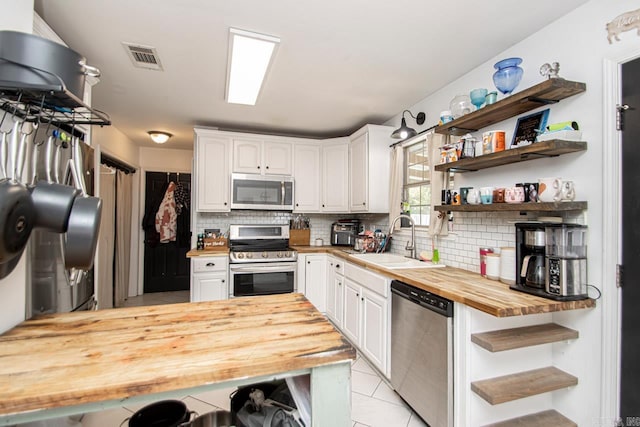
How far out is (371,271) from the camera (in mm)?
2537

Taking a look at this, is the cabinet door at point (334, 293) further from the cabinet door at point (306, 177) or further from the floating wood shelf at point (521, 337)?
the floating wood shelf at point (521, 337)

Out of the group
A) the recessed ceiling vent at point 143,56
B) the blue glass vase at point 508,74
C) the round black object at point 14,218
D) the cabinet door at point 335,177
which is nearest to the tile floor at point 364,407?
the round black object at point 14,218

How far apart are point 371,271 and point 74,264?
2046 millimetres

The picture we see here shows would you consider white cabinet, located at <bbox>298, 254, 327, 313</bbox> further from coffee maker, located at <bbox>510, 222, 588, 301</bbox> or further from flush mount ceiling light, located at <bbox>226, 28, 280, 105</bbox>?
coffee maker, located at <bbox>510, 222, 588, 301</bbox>

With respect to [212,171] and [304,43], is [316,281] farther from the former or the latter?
[304,43]

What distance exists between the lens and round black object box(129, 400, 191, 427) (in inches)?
55.3

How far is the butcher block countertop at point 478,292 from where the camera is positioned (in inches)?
55.6

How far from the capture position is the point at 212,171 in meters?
3.69

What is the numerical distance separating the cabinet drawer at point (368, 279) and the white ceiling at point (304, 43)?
5.74 ft

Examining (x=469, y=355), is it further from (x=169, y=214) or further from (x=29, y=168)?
(x=169, y=214)

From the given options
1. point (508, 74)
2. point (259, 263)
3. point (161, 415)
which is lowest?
point (161, 415)

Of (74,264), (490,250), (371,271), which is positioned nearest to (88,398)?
(74,264)

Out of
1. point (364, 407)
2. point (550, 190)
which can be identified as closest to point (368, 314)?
point (364, 407)

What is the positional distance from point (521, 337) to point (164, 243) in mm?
5227
